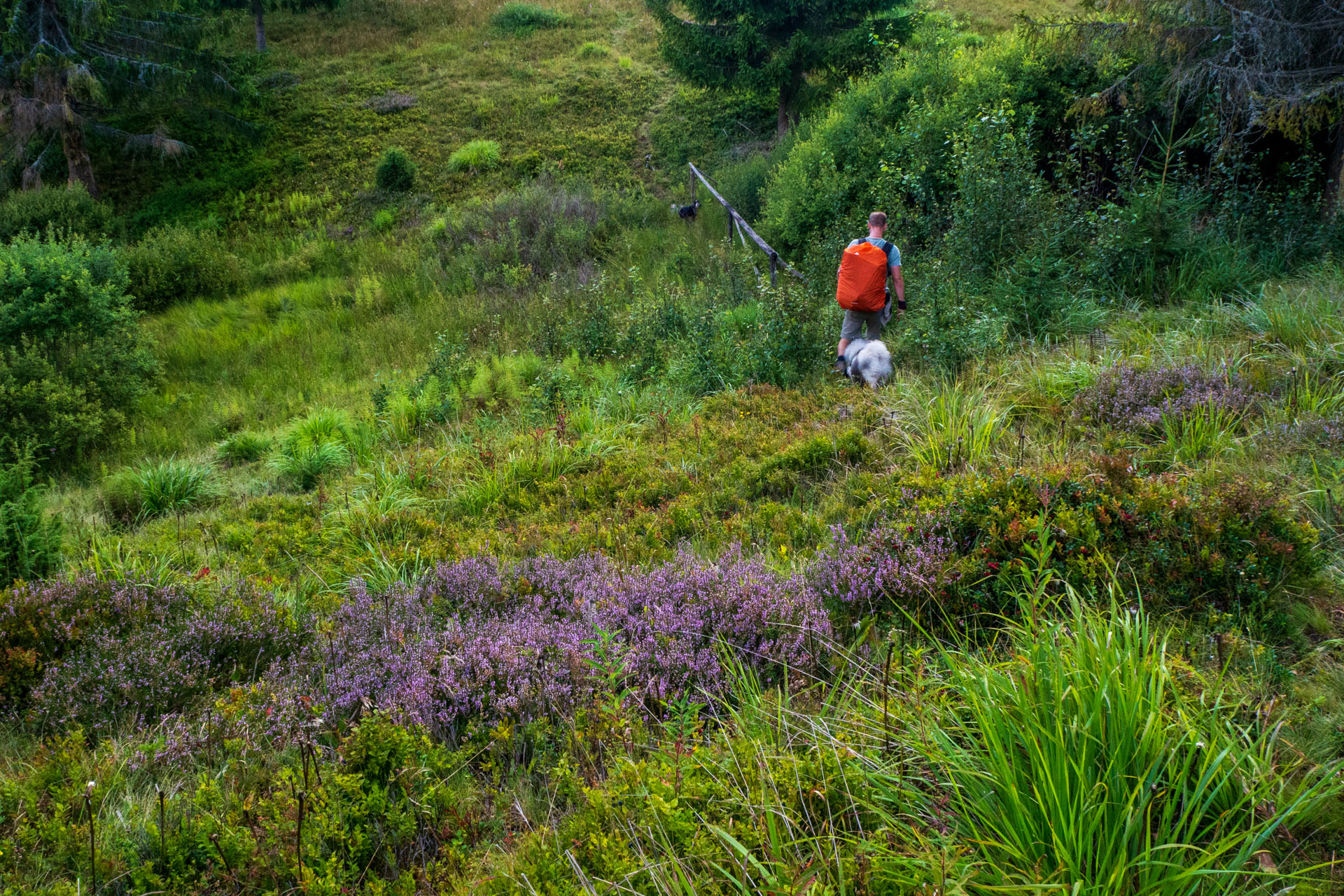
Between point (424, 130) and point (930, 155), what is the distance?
18280 mm

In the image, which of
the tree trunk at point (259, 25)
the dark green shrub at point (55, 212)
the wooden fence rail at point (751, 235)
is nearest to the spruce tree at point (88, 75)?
the dark green shrub at point (55, 212)

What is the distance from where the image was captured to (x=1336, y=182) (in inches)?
328

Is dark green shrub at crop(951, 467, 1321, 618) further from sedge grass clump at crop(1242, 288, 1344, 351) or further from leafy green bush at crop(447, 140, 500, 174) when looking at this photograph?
leafy green bush at crop(447, 140, 500, 174)

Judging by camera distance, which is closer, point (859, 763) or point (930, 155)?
point (859, 763)

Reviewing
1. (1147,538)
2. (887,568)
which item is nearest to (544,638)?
(887,568)

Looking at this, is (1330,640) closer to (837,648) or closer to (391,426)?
(837,648)

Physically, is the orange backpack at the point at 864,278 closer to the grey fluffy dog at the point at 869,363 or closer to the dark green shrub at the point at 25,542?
the grey fluffy dog at the point at 869,363

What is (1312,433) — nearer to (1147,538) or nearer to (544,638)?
(1147,538)

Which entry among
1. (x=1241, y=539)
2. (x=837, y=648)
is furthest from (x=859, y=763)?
(x=1241, y=539)

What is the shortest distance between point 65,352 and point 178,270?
20.4 ft

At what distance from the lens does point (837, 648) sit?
3205 millimetres

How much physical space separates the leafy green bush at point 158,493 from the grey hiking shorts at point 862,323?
22.0ft

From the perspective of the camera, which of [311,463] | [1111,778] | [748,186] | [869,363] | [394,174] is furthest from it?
[394,174]

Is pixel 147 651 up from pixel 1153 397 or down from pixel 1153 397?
down
